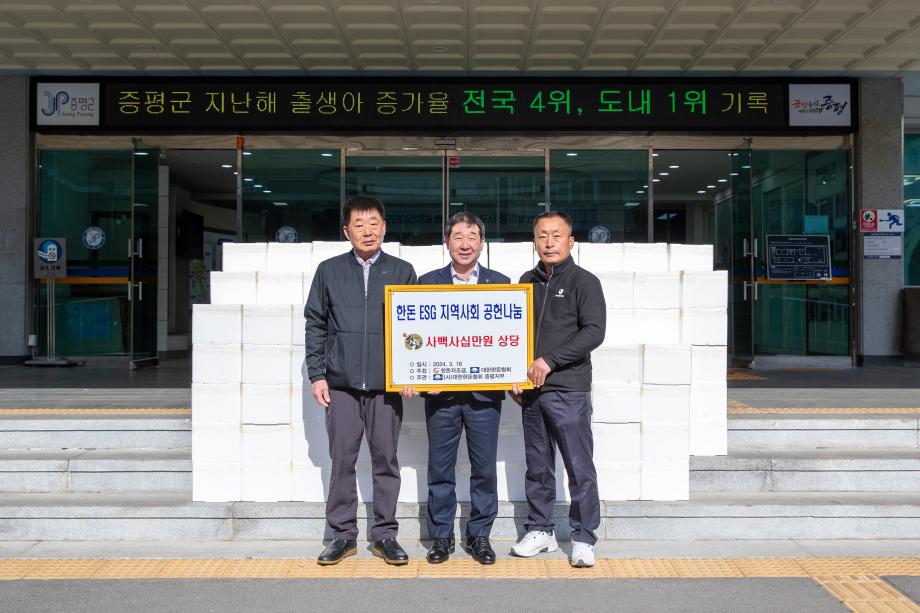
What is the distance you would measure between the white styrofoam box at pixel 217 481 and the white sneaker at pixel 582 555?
6.19 feet

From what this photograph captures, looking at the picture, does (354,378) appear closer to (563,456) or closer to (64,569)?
(563,456)

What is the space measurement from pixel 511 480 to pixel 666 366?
1058mm

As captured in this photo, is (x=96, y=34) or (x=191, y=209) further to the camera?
(x=191, y=209)

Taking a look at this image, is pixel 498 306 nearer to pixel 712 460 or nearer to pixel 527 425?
pixel 527 425

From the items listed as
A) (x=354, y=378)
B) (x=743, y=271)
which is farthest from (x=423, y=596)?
(x=743, y=271)

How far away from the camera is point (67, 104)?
38.1 ft

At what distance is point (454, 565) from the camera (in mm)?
4402

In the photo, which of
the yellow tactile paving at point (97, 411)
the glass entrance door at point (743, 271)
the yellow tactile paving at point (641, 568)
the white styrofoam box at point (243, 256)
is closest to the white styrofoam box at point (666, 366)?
the yellow tactile paving at point (641, 568)

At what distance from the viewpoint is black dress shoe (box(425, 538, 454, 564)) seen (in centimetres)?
442

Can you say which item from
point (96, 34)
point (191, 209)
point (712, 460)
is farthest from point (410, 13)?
point (191, 209)

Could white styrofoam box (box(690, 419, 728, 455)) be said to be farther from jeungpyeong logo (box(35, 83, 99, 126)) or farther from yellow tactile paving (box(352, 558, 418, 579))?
jeungpyeong logo (box(35, 83, 99, 126))

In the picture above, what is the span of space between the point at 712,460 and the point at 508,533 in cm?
134

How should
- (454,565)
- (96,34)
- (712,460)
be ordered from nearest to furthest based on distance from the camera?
1. (454,565)
2. (712,460)
3. (96,34)

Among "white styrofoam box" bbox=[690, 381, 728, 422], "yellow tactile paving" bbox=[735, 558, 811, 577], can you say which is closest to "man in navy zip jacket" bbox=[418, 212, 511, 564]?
"yellow tactile paving" bbox=[735, 558, 811, 577]
